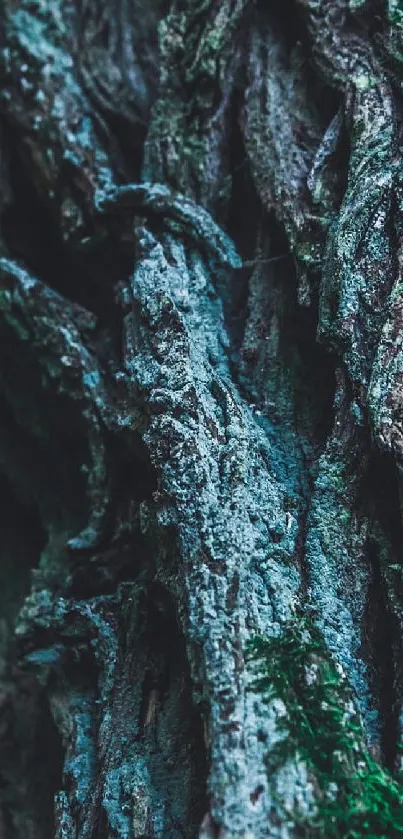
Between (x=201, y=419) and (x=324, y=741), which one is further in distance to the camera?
(x=201, y=419)

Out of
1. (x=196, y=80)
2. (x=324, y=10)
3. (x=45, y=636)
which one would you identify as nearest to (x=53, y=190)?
(x=196, y=80)

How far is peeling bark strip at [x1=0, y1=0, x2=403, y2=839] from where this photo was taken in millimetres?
1285

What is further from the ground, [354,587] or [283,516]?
[283,516]

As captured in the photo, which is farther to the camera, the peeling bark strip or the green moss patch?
the peeling bark strip

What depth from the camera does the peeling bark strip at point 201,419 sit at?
4.22 ft

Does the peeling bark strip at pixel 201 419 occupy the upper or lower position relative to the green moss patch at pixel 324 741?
upper

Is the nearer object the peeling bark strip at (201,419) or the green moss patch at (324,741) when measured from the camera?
the green moss patch at (324,741)

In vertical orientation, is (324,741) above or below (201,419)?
below

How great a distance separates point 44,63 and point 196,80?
583mm

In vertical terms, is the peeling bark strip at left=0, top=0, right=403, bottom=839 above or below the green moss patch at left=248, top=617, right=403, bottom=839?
above

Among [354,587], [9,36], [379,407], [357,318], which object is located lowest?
[354,587]

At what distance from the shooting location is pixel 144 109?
256cm

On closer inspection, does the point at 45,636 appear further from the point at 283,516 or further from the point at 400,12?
the point at 400,12

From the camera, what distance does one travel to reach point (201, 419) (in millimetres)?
1574
